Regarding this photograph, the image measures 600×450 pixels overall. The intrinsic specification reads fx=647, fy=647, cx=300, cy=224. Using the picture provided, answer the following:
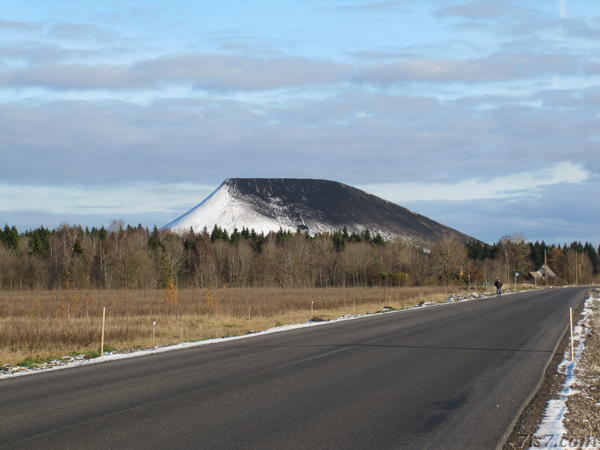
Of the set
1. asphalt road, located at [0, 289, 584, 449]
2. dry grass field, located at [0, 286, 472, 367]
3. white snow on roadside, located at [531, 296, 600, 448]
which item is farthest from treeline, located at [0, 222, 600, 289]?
white snow on roadside, located at [531, 296, 600, 448]

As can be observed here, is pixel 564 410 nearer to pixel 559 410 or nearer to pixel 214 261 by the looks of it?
pixel 559 410

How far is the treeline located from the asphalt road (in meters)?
66.7

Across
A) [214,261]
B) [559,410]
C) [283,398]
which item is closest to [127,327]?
[283,398]

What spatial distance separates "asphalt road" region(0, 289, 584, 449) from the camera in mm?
7586

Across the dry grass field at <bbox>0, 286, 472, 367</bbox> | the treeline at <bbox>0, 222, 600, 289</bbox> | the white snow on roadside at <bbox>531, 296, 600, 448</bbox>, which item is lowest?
the dry grass field at <bbox>0, 286, 472, 367</bbox>

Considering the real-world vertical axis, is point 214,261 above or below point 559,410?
above

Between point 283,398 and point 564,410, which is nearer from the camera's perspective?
point 564,410

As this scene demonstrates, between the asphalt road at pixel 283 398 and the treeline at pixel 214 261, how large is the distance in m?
66.7

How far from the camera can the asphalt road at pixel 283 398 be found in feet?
24.9

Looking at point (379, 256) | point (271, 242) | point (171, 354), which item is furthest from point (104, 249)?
point (171, 354)

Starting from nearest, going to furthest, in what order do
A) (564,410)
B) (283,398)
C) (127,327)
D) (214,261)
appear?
(564,410) → (283,398) → (127,327) → (214,261)

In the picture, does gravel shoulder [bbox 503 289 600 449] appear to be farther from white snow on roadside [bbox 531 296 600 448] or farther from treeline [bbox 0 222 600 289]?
treeline [bbox 0 222 600 289]

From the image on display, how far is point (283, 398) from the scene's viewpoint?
32.6 feet

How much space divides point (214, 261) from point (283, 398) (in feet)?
336
